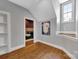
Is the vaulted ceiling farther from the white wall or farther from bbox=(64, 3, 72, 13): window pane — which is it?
bbox=(64, 3, 72, 13): window pane

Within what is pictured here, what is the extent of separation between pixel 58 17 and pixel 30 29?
242 cm

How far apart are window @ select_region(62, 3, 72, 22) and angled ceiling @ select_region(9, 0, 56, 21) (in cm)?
74

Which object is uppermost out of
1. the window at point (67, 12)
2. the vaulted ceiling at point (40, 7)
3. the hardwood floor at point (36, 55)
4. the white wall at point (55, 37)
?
the vaulted ceiling at point (40, 7)

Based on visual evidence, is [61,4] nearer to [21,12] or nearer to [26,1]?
[26,1]

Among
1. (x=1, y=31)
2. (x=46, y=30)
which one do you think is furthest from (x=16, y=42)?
(x=46, y=30)

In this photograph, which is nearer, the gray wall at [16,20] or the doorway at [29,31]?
the gray wall at [16,20]

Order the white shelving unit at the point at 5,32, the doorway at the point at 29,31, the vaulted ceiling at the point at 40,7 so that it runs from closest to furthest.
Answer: the white shelving unit at the point at 5,32
the vaulted ceiling at the point at 40,7
the doorway at the point at 29,31

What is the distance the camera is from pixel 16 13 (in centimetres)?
475

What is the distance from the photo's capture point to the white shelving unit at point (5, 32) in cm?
386

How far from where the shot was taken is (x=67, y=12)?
4.16 metres

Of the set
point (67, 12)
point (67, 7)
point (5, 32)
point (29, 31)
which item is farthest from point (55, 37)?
point (5, 32)

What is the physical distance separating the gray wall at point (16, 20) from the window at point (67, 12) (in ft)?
7.55

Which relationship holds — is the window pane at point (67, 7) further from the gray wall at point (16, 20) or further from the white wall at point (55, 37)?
the gray wall at point (16, 20)

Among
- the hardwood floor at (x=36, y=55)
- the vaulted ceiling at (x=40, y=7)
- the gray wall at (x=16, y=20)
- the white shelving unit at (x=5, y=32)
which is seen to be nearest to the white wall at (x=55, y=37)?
the vaulted ceiling at (x=40, y=7)
